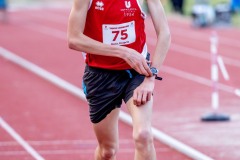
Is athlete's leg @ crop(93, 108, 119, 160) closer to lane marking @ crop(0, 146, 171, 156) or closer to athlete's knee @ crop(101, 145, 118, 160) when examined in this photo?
athlete's knee @ crop(101, 145, 118, 160)

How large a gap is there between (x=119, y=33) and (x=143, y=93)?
0.53 meters

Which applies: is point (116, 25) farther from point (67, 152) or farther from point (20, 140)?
point (20, 140)

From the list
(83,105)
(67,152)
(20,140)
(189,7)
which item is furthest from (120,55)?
(189,7)

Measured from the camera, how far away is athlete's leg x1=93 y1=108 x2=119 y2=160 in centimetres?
712

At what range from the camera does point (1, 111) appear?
12633 mm

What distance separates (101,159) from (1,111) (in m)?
5.39

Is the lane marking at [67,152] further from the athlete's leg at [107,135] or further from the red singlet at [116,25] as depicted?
the red singlet at [116,25]

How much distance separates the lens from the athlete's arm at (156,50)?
657 centimetres

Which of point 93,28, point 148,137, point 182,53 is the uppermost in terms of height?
point 93,28

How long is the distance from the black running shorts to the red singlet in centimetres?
8

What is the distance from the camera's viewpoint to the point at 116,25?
22.1 ft

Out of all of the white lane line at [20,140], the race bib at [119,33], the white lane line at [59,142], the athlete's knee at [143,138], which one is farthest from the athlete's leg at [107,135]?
the white lane line at [59,142]

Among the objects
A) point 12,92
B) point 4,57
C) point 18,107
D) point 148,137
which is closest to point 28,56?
point 4,57

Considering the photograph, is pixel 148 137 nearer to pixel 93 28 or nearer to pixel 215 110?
pixel 93 28
